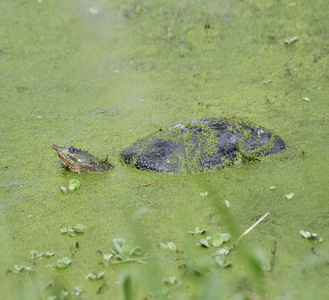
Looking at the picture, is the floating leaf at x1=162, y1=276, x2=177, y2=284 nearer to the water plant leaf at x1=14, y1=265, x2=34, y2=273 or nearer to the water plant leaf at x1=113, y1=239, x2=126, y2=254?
the water plant leaf at x1=113, y1=239, x2=126, y2=254

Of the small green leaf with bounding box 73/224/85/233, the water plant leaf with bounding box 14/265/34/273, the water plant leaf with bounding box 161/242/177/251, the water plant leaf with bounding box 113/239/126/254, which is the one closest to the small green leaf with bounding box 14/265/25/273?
the water plant leaf with bounding box 14/265/34/273

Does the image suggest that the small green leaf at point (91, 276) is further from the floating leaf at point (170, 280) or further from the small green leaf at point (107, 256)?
the floating leaf at point (170, 280)

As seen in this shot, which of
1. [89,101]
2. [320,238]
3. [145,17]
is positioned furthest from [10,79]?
[320,238]

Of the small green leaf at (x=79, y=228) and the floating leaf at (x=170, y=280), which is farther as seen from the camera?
the small green leaf at (x=79, y=228)

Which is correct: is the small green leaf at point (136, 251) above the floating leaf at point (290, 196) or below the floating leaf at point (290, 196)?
below

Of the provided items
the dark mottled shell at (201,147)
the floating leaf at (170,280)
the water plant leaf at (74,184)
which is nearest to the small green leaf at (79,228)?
the water plant leaf at (74,184)

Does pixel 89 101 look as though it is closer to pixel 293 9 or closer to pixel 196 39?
pixel 196 39
